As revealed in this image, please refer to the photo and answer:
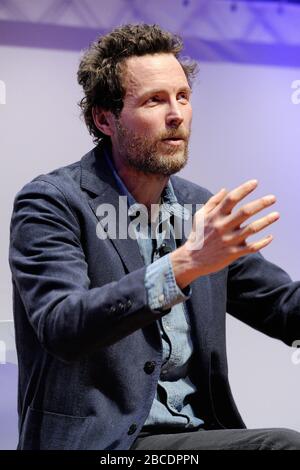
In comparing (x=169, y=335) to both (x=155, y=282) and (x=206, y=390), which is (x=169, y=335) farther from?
(x=155, y=282)

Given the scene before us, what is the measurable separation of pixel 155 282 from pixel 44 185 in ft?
1.62

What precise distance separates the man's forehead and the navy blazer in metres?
0.24

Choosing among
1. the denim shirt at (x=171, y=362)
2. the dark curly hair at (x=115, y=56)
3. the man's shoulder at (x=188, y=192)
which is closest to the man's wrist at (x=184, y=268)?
the denim shirt at (x=171, y=362)

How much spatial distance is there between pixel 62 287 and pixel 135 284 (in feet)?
0.61

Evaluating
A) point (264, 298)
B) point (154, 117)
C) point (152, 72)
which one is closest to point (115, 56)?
point (152, 72)

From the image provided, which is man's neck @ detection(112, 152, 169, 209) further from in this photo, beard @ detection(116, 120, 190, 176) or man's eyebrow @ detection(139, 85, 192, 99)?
man's eyebrow @ detection(139, 85, 192, 99)

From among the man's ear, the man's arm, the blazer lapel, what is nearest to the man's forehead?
the man's ear

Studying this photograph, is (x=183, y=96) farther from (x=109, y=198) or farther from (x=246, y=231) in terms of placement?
(x=246, y=231)

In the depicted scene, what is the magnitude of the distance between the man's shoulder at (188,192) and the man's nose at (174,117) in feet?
0.75

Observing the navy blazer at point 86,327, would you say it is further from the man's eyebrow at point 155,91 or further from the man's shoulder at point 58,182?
the man's eyebrow at point 155,91

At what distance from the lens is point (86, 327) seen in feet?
4.72

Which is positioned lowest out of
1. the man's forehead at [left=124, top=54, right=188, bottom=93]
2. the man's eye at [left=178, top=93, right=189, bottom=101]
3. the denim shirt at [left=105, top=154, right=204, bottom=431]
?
the denim shirt at [left=105, top=154, right=204, bottom=431]

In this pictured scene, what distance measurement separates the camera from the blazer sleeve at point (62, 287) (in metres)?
1.43

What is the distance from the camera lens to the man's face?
192 cm
